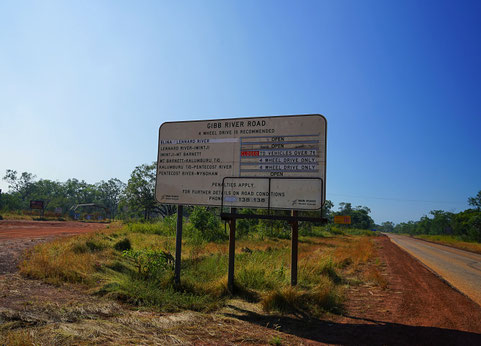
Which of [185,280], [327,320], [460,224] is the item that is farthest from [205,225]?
[460,224]

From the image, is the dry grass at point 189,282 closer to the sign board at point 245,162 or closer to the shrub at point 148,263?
the shrub at point 148,263

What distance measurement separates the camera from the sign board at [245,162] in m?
5.89

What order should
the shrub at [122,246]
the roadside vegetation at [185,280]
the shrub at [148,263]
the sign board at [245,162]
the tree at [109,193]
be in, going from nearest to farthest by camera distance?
1. the roadside vegetation at [185,280]
2. the sign board at [245,162]
3. the shrub at [148,263]
4. the shrub at [122,246]
5. the tree at [109,193]

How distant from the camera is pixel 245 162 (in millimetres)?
6352

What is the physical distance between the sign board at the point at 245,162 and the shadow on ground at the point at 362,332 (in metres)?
2.13

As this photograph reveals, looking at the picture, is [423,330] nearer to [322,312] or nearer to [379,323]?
[379,323]

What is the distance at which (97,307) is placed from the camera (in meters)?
4.65

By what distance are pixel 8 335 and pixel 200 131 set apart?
16.3ft

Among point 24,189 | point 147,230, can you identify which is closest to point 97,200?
point 24,189

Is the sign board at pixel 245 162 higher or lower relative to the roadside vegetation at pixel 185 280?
higher

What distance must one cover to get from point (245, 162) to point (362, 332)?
3835mm

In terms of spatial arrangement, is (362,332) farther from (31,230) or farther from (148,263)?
(31,230)

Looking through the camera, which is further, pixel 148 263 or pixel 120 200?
pixel 120 200

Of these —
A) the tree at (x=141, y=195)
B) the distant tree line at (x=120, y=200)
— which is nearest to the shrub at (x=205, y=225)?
the distant tree line at (x=120, y=200)
